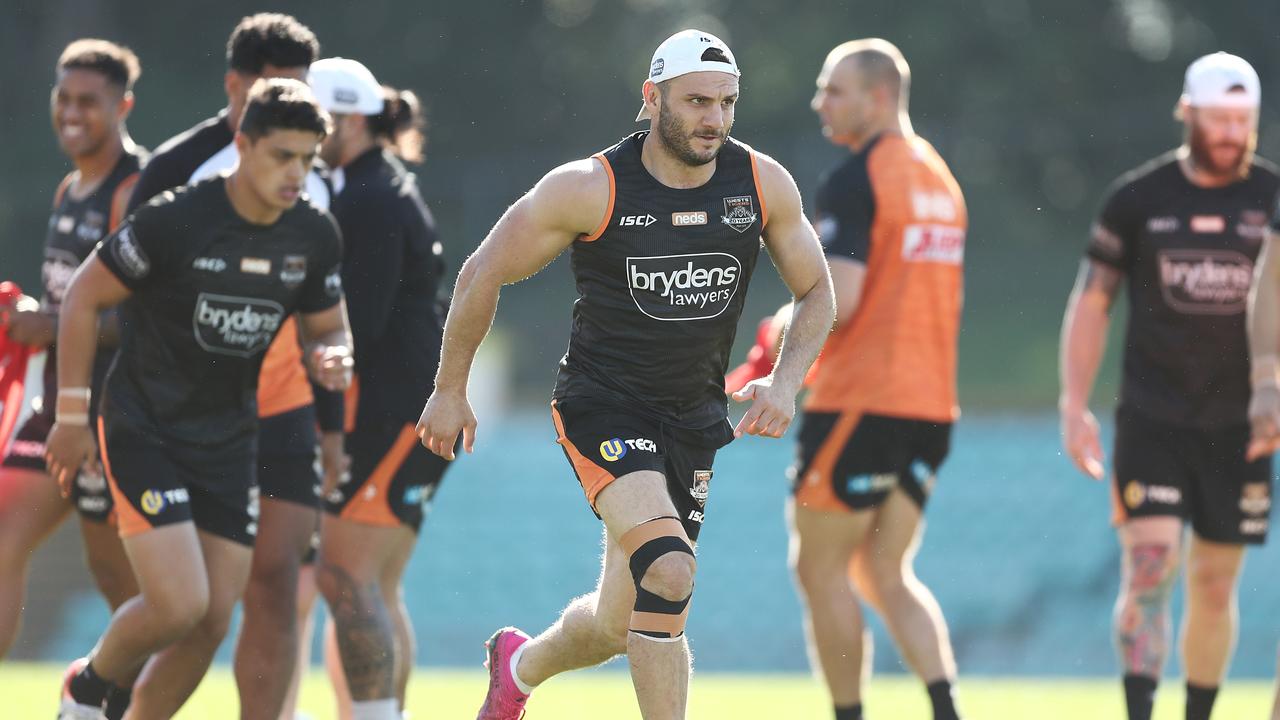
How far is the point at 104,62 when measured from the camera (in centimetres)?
765

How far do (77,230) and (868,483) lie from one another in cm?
358

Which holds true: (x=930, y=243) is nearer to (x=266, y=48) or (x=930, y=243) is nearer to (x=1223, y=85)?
(x=1223, y=85)

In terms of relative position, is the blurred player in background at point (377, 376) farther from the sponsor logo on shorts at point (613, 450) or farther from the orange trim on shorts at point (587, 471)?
the sponsor logo on shorts at point (613, 450)

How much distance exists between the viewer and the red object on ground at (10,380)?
7.53 metres

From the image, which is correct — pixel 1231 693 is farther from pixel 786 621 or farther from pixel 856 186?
pixel 856 186

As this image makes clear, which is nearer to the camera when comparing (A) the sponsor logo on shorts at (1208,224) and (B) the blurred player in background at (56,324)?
(B) the blurred player in background at (56,324)

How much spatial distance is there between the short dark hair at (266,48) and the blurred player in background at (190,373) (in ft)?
2.30

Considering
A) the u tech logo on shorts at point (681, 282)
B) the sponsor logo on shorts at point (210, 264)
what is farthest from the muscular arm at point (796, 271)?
the sponsor logo on shorts at point (210, 264)

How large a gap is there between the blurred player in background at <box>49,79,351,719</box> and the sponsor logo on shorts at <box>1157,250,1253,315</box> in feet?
11.9

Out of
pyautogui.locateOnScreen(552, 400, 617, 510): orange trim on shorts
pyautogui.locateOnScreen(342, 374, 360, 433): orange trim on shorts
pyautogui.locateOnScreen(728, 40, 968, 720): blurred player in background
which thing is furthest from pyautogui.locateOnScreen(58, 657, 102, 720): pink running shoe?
pyautogui.locateOnScreen(728, 40, 968, 720): blurred player in background

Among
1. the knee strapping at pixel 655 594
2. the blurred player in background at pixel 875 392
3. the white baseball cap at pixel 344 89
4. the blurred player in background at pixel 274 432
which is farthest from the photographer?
the blurred player in background at pixel 875 392

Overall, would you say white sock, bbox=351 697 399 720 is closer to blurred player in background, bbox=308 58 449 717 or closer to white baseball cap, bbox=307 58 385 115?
blurred player in background, bbox=308 58 449 717

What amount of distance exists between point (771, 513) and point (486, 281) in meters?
10.9

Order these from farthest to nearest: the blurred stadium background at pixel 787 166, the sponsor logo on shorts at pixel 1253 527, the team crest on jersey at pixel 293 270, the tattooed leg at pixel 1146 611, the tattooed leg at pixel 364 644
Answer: the blurred stadium background at pixel 787 166 < the sponsor logo on shorts at pixel 1253 527 < the tattooed leg at pixel 1146 611 < the tattooed leg at pixel 364 644 < the team crest on jersey at pixel 293 270
